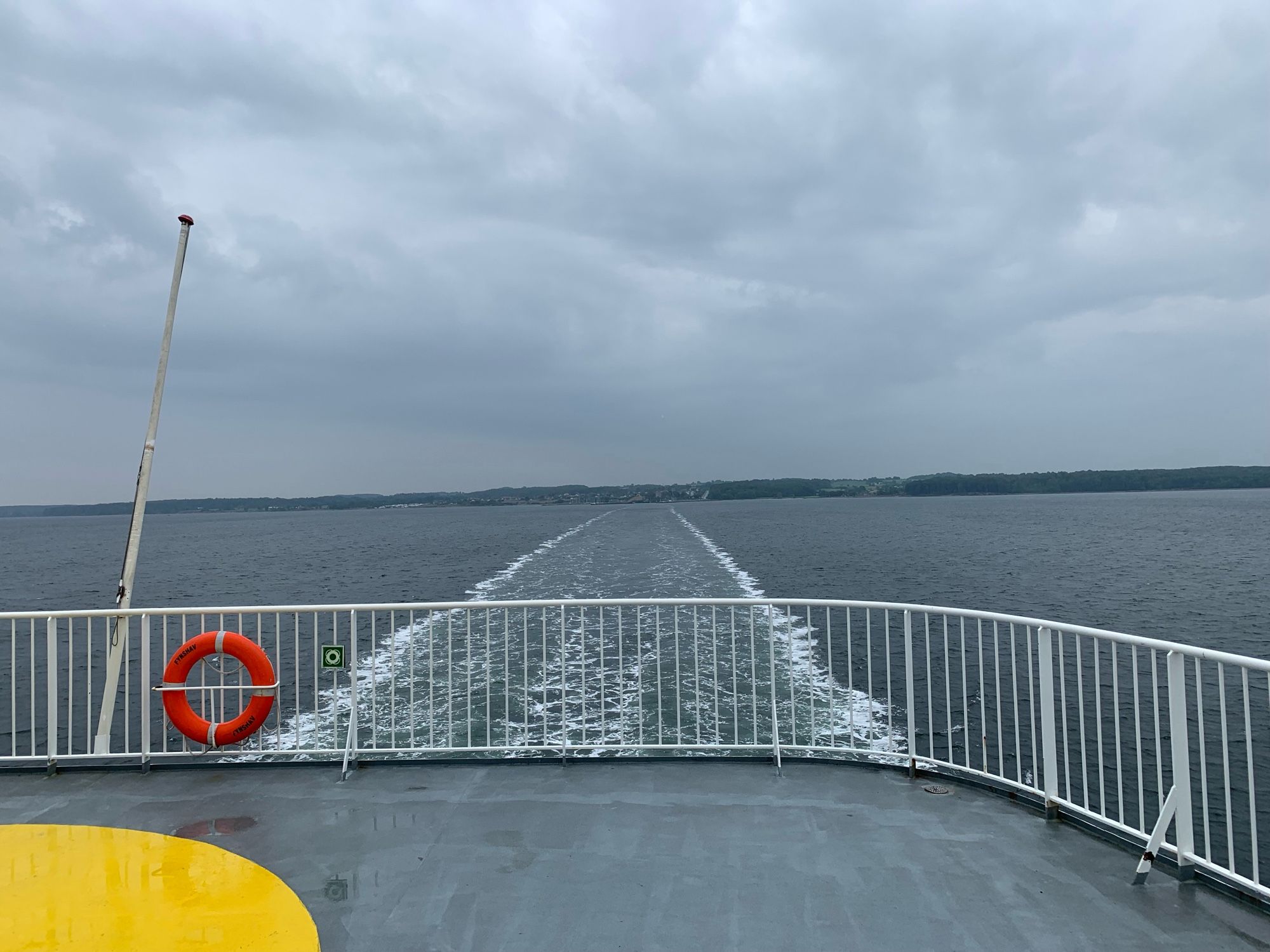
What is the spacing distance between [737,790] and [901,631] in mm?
14865

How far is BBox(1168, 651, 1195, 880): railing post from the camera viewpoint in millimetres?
3211

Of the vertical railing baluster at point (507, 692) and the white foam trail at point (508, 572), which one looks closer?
the vertical railing baluster at point (507, 692)

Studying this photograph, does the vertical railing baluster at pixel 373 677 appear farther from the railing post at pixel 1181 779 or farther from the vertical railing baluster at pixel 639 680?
the railing post at pixel 1181 779

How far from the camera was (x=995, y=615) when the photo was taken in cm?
449

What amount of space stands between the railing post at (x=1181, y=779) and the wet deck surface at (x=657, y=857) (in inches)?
3.9

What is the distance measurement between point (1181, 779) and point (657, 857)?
2.29m

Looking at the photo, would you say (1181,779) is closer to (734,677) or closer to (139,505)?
(734,677)

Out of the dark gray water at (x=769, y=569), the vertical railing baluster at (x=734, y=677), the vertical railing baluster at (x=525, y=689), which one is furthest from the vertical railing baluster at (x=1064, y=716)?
the dark gray water at (x=769, y=569)

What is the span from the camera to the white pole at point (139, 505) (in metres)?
4.94

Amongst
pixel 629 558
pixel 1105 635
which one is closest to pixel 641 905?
pixel 1105 635

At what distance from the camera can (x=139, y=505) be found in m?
5.11

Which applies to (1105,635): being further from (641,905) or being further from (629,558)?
(629,558)

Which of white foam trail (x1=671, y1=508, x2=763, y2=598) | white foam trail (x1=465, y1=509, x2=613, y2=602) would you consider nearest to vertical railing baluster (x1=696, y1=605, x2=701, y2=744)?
white foam trail (x1=465, y1=509, x2=613, y2=602)

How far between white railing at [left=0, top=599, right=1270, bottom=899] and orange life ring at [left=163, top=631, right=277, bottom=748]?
14 cm
